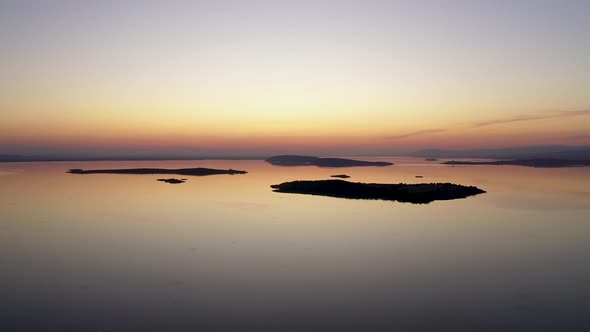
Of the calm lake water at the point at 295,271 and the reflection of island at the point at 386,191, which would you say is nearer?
the calm lake water at the point at 295,271

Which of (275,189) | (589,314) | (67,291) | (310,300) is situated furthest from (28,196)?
(589,314)

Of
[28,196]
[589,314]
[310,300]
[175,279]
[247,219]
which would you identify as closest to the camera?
[589,314]

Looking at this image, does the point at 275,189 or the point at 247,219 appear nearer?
the point at 247,219

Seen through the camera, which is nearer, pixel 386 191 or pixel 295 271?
pixel 295 271

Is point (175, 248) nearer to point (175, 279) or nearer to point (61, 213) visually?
point (175, 279)

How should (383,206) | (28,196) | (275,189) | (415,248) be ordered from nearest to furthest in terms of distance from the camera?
(415,248)
(383,206)
(28,196)
(275,189)

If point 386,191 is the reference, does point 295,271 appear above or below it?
below
